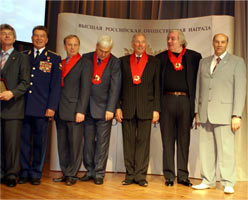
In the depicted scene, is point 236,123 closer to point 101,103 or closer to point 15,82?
point 101,103

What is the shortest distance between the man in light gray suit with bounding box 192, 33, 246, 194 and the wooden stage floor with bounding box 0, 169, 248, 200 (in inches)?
7.5

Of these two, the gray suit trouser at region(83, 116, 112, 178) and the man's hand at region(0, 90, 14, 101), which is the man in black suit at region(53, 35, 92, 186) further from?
the man's hand at region(0, 90, 14, 101)

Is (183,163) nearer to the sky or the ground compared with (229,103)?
nearer to the ground

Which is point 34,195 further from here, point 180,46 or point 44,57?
point 180,46

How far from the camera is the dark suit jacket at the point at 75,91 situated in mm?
3621

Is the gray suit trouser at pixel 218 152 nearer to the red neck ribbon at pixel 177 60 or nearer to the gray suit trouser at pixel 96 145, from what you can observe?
the red neck ribbon at pixel 177 60

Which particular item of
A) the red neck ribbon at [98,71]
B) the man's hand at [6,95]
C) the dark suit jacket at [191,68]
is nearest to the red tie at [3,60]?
the man's hand at [6,95]

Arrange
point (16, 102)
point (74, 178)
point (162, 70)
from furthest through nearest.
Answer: point (162, 70) → point (74, 178) → point (16, 102)

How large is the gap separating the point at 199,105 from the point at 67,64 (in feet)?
4.90

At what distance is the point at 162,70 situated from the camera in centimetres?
388

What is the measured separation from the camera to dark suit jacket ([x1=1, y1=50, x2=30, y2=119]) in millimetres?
3334

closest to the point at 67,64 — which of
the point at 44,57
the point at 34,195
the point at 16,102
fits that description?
the point at 44,57

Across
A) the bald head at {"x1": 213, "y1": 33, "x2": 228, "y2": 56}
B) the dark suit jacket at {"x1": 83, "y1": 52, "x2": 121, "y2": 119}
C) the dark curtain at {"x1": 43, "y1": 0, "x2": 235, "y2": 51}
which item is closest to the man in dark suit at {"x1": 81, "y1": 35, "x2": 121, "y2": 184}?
the dark suit jacket at {"x1": 83, "y1": 52, "x2": 121, "y2": 119}

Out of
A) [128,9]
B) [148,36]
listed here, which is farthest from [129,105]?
[128,9]
